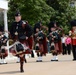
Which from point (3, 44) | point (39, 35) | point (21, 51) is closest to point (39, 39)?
point (39, 35)

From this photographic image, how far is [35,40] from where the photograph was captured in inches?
723

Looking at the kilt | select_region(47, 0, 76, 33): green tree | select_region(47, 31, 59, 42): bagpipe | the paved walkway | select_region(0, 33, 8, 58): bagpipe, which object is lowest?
the paved walkway

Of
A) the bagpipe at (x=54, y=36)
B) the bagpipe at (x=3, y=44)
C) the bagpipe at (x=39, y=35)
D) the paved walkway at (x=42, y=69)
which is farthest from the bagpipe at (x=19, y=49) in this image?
the bagpipe at (x=54, y=36)

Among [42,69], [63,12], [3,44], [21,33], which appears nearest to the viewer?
[21,33]

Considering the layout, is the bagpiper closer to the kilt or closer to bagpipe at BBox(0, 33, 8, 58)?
bagpipe at BBox(0, 33, 8, 58)

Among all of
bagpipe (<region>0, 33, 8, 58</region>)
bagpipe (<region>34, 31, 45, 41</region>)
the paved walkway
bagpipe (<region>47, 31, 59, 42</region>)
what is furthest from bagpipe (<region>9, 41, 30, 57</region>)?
bagpipe (<region>47, 31, 59, 42</region>)

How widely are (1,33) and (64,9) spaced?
35.0 m

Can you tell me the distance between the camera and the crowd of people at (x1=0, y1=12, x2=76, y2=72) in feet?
41.3

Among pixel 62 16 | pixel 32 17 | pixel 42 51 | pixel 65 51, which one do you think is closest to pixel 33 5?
pixel 32 17

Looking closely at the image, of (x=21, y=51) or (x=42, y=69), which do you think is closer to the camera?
(x=21, y=51)

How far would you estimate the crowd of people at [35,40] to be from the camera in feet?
41.3

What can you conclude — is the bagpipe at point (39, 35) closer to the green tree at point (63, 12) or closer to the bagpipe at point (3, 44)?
the bagpipe at point (3, 44)

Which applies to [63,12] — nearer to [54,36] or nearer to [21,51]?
[54,36]

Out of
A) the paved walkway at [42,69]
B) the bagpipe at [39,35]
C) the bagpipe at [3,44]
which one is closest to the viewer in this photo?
the paved walkway at [42,69]
